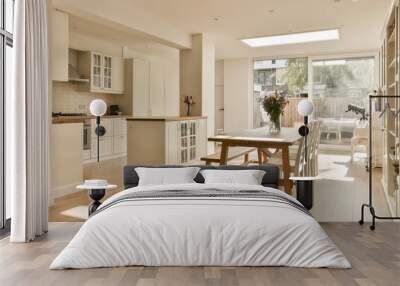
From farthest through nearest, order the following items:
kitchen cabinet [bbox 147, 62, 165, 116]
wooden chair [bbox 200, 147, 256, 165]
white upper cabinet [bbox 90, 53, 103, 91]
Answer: kitchen cabinet [bbox 147, 62, 165, 116], white upper cabinet [bbox 90, 53, 103, 91], wooden chair [bbox 200, 147, 256, 165]

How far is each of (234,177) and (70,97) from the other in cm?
613

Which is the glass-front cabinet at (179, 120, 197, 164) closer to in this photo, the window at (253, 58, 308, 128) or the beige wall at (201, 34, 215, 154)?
the beige wall at (201, 34, 215, 154)

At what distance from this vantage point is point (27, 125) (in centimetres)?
373

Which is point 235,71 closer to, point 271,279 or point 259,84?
point 259,84

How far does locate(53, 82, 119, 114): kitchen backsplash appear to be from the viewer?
880 centimetres

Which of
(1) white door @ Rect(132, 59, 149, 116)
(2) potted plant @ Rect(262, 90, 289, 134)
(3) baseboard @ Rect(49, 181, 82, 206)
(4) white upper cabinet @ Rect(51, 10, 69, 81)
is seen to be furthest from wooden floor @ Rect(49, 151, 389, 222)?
(1) white door @ Rect(132, 59, 149, 116)

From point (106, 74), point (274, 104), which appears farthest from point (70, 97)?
point (274, 104)

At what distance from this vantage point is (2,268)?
303 cm

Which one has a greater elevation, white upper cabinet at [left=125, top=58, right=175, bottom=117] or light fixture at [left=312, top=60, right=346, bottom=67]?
light fixture at [left=312, top=60, right=346, bottom=67]

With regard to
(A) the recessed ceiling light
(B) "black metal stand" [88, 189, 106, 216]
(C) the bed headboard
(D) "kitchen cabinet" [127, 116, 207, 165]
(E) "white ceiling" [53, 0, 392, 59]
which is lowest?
(B) "black metal stand" [88, 189, 106, 216]

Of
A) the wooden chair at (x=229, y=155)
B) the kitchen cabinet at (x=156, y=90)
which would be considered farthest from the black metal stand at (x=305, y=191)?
the kitchen cabinet at (x=156, y=90)

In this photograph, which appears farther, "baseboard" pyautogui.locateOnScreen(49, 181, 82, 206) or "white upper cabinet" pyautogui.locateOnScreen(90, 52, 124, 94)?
"white upper cabinet" pyautogui.locateOnScreen(90, 52, 124, 94)

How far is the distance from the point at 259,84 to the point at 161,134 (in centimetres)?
612

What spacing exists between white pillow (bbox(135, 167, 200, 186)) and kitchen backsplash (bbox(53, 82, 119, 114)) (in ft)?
17.0
